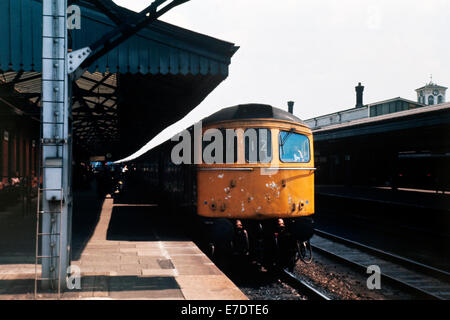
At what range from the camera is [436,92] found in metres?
83.9

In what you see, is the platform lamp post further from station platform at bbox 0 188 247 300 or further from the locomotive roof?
the locomotive roof

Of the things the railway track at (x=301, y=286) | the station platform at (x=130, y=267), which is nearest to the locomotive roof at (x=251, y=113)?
the station platform at (x=130, y=267)

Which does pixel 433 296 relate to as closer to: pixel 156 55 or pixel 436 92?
pixel 156 55

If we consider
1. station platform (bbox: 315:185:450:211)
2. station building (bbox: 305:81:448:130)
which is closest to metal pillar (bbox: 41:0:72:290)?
station platform (bbox: 315:185:450:211)

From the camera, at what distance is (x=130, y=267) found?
308 inches

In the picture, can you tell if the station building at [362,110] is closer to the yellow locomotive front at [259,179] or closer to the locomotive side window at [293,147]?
the locomotive side window at [293,147]

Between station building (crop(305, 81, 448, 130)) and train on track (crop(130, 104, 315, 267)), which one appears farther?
station building (crop(305, 81, 448, 130))

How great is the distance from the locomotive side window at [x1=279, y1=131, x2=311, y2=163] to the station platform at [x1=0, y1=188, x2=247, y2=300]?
8.30 feet

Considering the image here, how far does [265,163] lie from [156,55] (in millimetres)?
3571

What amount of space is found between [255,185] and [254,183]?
0.04 metres

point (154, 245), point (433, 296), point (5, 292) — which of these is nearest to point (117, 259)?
point (154, 245)

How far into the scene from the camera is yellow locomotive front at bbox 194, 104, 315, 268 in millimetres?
8414

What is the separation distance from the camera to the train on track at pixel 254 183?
27.6 ft

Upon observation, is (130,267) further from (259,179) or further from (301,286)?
(301,286)
